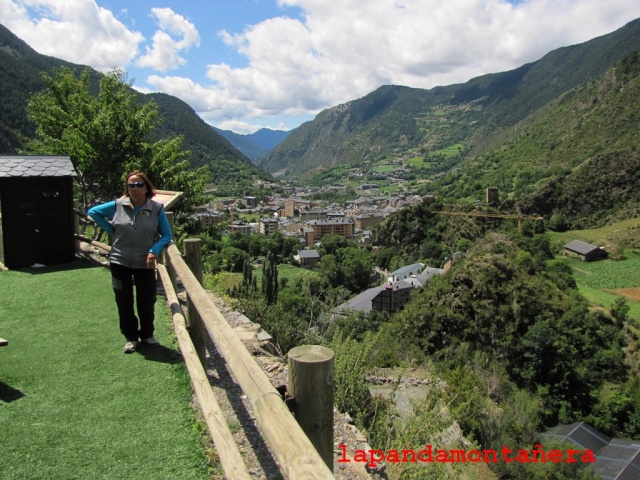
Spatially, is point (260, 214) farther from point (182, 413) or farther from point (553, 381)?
point (182, 413)

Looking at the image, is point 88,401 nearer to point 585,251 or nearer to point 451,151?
point 585,251

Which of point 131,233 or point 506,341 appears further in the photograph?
point 506,341

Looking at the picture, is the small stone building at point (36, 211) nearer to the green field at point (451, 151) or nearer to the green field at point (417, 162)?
the green field at point (417, 162)

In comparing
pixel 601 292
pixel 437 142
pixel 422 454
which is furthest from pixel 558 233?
pixel 437 142

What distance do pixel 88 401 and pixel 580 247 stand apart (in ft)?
165

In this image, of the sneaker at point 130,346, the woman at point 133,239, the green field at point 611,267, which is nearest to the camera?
the woman at point 133,239

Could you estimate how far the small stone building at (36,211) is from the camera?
6.65 m

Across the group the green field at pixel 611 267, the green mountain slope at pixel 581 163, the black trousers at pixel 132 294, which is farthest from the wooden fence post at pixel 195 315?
the green mountain slope at pixel 581 163

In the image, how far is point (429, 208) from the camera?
65375mm

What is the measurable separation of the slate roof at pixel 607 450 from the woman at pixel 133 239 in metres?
14.5

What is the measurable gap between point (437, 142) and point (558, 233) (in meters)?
140

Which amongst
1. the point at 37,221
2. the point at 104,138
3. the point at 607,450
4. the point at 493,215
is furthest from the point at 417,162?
the point at 37,221

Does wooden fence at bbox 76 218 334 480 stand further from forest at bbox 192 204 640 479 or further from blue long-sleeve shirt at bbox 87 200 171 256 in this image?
forest at bbox 192 204 640 479

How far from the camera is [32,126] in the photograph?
196 ft
